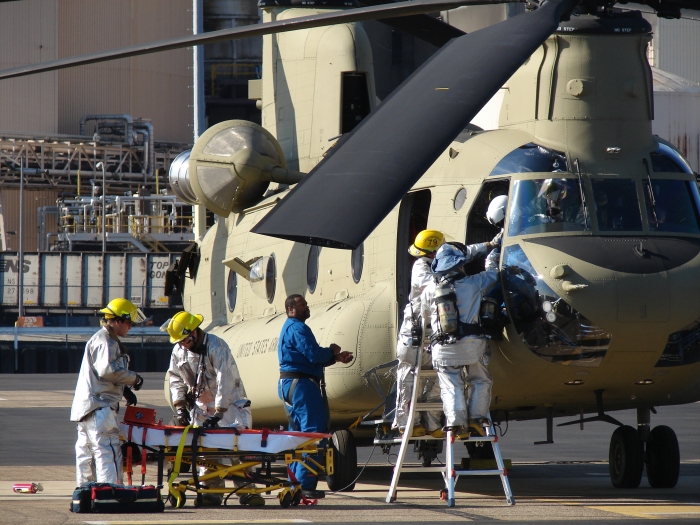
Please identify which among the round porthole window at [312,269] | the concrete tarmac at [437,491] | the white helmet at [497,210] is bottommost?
the concrete tarmac at [437,491]

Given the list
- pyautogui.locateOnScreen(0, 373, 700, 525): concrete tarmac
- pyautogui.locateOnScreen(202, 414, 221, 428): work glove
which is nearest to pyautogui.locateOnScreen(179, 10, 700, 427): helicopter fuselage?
pyautogui.locateOnScreen(0, 373, 700, 525): concrete tarmac

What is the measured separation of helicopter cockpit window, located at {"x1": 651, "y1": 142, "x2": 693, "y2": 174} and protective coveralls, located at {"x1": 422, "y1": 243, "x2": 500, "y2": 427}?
6.68 feet

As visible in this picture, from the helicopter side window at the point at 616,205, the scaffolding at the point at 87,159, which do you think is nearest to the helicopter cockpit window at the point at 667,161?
the helicopter side window at the point at 616,205

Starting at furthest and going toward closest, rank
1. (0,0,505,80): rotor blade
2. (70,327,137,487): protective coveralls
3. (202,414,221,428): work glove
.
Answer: (202,414,221,428): work glove → (70,327,137,487): protective coveralls → (0,0,505,80): rotor blade

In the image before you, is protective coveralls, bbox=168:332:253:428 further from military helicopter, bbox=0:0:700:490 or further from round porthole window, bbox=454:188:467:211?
round porthole window, bbox=454:188:467:211

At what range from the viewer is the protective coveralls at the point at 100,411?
9.93 meters

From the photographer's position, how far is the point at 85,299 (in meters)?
54.8

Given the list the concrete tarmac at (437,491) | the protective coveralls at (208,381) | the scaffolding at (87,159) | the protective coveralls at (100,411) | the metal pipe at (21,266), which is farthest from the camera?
the scaffolding at (87,159)

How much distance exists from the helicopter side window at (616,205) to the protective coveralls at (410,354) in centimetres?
157

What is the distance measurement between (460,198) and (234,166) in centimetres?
402

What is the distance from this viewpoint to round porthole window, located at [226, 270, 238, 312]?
15.2 m

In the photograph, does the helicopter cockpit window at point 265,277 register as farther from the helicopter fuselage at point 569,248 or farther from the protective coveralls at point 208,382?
the protective coveralls at point 208,382

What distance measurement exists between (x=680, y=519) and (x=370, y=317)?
11.4ft

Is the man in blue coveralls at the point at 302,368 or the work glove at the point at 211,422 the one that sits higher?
the man in blue coveralls at the point at 302,368
